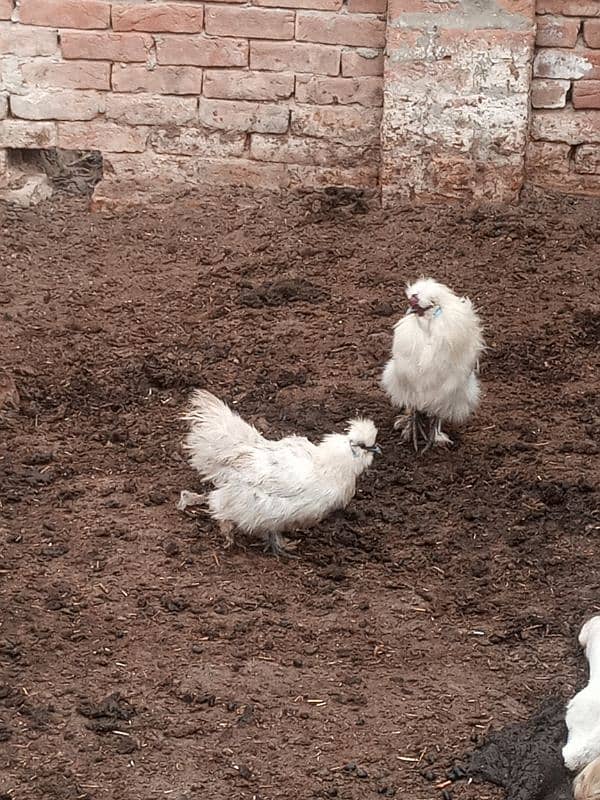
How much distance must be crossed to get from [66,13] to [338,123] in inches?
67.8

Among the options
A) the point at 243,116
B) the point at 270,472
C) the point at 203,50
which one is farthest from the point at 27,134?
the point at 270,472

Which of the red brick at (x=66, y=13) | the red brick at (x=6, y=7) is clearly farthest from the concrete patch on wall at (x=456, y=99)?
the red brick at (x=6, y=7)

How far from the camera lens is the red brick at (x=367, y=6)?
740 cm

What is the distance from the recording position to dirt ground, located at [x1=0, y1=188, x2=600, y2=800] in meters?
4.00

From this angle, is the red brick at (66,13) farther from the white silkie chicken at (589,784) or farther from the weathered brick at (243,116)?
the white silkie chicken at (589,784)

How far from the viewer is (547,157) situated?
7602mm

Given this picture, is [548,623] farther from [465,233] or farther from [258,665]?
[465,233]

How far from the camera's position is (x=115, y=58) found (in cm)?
755

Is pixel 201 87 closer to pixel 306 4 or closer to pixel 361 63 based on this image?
pixel 306 4

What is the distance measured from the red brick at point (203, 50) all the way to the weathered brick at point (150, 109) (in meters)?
0.24

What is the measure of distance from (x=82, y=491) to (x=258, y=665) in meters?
1.39

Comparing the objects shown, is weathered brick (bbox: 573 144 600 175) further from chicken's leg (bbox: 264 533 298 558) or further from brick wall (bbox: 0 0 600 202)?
chicken's leg (bbox: 264 533 298 558)

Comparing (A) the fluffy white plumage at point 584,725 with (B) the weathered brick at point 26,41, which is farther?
(B) the weathered brick at point 26,41

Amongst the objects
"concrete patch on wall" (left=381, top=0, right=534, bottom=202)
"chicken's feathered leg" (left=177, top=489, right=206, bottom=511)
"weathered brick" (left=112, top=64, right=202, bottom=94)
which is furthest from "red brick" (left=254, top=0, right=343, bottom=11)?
"chicken's feathered leg" (left=177, top=489, right=206, bottom=511)
